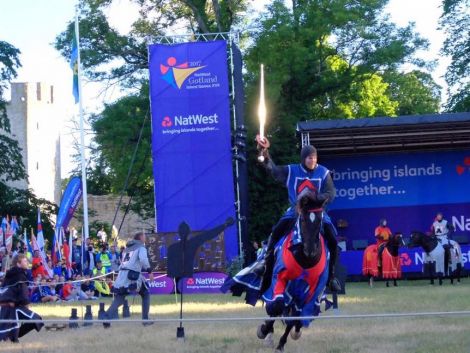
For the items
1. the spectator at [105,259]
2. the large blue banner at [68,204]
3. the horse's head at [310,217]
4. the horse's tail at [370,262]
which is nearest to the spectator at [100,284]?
the spectator at [105,259]

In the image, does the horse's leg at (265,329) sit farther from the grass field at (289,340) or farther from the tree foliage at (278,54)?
the tree foliage at (278,54)

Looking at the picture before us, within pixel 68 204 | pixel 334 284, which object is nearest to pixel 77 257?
pixel 68 204

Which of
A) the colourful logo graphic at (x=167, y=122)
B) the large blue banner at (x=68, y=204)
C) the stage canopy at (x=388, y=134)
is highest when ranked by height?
the colourful logo graphic at (x=167, y=122)

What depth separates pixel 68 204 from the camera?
27828 millimetres

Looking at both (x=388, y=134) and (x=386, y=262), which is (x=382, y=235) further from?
(x=388, y=134)

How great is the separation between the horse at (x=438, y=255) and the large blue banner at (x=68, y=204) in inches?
378

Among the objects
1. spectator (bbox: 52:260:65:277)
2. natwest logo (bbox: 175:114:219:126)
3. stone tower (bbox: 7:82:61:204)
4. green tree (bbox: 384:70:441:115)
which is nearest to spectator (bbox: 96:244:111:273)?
spectator (bbox: 52:260:65:277)

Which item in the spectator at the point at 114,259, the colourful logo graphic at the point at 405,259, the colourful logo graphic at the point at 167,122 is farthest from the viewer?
the colourful logo graphic at the point at 405,259

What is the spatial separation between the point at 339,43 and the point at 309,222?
32.6 meters

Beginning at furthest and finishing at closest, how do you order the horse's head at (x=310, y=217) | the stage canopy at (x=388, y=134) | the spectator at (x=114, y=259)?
the spectator at (x=114, y=259) < the stage canopy at (x=388, y=134) < the horse's head at (x=310, y=217)

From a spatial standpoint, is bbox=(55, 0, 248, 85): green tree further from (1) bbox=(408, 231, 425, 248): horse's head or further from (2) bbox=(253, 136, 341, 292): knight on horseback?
(2) bbox=(253, 136, 341, 292): knight on horseback

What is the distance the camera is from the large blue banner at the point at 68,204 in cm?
2748

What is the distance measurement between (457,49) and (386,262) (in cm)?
1809

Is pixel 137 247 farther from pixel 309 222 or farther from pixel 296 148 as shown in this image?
pixel 296 148
